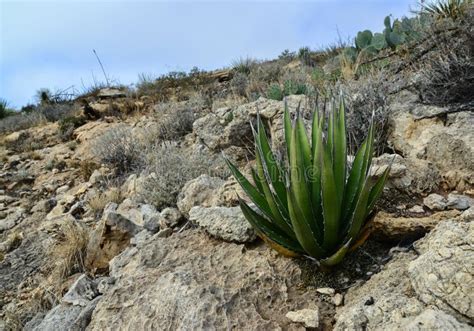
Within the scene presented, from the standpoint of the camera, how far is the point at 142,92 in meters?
10.9

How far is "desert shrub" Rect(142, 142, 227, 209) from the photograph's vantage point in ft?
12.4

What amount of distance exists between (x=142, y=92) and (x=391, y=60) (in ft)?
23.8

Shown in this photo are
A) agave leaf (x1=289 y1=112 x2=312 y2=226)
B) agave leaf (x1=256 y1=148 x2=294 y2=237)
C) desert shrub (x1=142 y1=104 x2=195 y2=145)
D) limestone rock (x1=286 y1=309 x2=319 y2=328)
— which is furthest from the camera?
desert shrub (x1=142 y1=104 x2=195 y2=145)

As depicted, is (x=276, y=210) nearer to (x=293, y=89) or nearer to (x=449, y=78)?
(x=449, y=78)

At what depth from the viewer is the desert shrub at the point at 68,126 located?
29.2 ft

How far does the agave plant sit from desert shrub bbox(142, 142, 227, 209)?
1.59 m

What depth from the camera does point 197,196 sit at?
316 cm

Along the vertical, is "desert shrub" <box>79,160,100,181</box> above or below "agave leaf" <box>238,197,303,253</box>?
above

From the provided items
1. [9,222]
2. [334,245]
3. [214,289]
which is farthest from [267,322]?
[9,222]

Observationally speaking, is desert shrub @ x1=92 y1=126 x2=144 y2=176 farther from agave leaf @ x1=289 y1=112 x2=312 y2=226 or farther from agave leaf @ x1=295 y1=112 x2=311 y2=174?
agave leaf @ x1=289 y1=112 x2=312 y2=226

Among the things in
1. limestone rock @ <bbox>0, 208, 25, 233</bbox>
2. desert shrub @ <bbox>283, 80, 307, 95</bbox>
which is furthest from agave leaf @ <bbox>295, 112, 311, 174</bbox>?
limestone rock @ <bbox>0, 208, 25, 233</bbox>

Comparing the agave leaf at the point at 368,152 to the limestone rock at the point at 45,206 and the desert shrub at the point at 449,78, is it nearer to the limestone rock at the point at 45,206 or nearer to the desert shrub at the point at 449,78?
the desert shrub at the point at 449,78

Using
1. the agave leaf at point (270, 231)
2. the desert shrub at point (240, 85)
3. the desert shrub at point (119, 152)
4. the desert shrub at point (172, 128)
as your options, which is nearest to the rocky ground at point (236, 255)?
the agave leaf at point (270, 231)

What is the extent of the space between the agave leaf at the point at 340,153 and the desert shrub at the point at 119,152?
Answer: 393 centimetres
